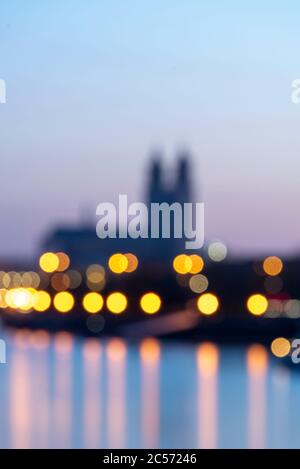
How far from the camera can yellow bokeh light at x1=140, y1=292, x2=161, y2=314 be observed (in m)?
29.4

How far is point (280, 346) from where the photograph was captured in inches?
867

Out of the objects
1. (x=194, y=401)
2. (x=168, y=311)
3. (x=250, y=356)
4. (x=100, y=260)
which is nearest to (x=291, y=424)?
(x=194, y=401)

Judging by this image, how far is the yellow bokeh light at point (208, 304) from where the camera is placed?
27725mm

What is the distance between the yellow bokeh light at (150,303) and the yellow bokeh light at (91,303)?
121cm

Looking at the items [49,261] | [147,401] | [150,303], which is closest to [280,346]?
[49,261]

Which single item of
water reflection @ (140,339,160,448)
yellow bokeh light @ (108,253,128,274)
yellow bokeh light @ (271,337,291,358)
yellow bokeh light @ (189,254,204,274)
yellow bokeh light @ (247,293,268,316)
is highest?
yellow bokeh light @ (189,254,204,274)

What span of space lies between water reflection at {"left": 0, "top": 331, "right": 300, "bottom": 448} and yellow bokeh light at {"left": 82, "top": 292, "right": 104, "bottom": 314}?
17.4ft

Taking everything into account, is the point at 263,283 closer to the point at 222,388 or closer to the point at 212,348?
the point at 212,348

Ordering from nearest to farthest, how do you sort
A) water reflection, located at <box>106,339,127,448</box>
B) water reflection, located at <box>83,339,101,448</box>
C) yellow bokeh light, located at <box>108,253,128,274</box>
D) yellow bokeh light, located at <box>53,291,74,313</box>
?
water reflection, located at <box>83,339,101,448</box>
water reflection, located at <box>106,339,127,448</box>
yellow bokeh light, located at <box>108,253,128,274</box>
yellow bokeh light, located at <box>53,291,74,313</box>

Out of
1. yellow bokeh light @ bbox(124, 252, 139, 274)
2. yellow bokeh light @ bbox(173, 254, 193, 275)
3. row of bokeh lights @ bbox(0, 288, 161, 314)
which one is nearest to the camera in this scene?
yellow bokeh light @ bbox(124, 252, 139, 274)

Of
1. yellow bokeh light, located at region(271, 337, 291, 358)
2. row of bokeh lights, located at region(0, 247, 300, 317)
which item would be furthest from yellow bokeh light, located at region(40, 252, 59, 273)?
yellow bokeh light, located at region(271, 337, 291, 358)

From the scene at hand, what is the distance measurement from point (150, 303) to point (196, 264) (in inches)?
66.1

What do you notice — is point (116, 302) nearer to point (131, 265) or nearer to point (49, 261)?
point (131, 265)

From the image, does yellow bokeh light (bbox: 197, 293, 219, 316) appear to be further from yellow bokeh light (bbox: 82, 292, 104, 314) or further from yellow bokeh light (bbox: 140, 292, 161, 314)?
yellow bokeh light (bbox: 82, 292, 104, 314)
